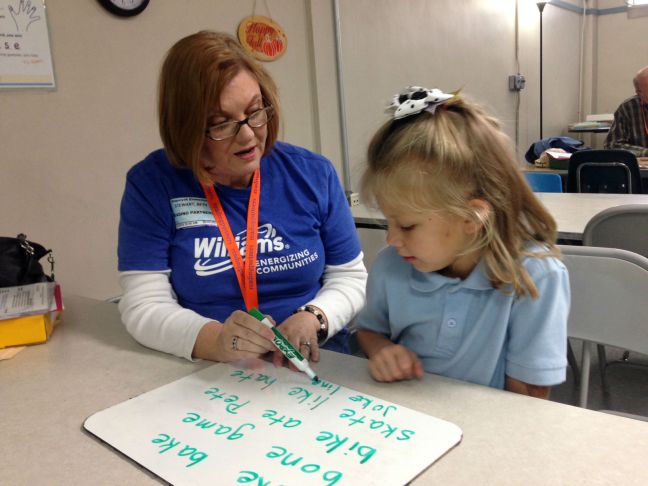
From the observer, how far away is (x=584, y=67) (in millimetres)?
6527

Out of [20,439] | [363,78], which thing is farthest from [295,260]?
[363,78]

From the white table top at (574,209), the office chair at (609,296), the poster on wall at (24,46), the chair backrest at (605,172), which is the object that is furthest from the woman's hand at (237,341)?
the chair backrest at (605,172)

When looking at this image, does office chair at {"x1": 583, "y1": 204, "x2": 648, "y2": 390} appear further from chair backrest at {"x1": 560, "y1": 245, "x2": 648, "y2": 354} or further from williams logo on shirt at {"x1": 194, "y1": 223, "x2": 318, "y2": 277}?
williams logo on shirt at {"x1": 194, "y1": 223, "x2": 318, "y2": 277}

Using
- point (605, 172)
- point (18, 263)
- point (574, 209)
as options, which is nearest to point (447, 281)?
point (18, 263)

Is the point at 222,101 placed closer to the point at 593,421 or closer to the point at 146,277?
the point at 146,277

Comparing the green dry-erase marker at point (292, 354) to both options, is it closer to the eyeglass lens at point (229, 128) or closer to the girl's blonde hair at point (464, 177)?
the girl's blonde hair at point (464, 177)

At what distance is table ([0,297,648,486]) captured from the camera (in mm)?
619

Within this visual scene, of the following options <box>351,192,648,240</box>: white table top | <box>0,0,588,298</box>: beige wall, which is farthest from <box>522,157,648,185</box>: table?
<box>0,0,588,298</box>: beige wall

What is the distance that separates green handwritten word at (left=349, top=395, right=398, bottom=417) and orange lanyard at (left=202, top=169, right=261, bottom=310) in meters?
0.46

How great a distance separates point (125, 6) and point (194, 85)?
1.19 m

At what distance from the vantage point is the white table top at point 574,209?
2064 mm

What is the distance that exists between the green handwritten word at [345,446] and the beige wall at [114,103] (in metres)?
0.52

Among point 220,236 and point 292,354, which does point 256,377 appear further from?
point 220,236

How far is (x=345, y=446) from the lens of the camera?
68 cm
